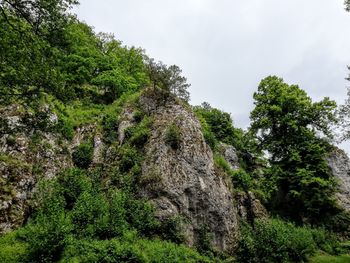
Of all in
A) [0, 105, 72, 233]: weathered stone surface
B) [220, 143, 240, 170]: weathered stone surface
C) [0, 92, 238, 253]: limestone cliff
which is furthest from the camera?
[220, 143, 240, 170]: weathered stone surface

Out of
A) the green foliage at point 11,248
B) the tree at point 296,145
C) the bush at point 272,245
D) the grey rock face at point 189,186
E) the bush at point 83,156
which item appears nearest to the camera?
the green foliage at point 11,248

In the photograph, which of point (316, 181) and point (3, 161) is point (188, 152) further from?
point (316, 181)

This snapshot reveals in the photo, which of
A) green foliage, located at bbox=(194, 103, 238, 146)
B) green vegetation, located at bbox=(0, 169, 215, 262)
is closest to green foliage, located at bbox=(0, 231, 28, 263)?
green vegetation, located at bbox=(0, 169, 215, 262)

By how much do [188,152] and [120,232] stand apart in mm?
7127

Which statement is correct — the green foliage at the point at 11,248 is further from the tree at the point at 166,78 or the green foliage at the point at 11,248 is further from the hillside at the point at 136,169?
the tree at the point at 166,78

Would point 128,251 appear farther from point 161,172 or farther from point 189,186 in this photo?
point 189,186

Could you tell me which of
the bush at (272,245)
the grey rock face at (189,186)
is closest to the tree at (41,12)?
the grey rock face at (189,186)

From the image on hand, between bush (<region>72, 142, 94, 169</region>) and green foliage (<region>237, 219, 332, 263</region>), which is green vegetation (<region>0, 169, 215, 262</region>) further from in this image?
green foliage (<region>237, 219, 332, 263</region>)

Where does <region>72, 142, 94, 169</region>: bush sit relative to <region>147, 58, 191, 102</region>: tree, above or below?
below

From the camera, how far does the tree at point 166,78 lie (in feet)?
79.7

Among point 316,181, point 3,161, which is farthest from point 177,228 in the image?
point 316,181

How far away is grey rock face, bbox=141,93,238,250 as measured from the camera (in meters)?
16.1

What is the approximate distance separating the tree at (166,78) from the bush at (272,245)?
1239 centimetres

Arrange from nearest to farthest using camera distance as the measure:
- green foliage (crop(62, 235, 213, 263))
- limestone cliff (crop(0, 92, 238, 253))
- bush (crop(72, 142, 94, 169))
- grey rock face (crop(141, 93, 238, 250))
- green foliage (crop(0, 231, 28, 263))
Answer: green foliage (crop(0, 231, 28, 263)), green foliage (crop(62, 235, 213, 263)), limestone cliff (crop(0, 92, 238, 253)), grey rock face (crop(141, 93, 238, 250)), bush (crop(72, 142, 94, 169))
